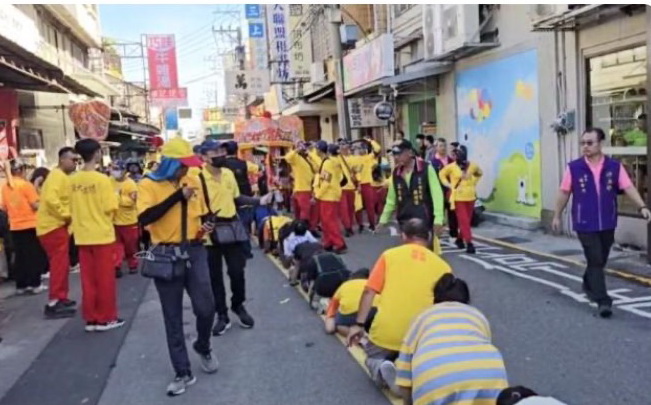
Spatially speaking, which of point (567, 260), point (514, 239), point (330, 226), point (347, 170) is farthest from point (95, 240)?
point (514, 239)

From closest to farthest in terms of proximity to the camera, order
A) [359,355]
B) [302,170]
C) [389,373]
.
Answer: [389,373] < [359,355] < [302,170]

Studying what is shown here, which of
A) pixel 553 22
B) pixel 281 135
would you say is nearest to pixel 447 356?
pixel 553 22

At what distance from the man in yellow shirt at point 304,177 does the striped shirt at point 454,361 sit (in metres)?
7.62

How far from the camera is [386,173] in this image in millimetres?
14742

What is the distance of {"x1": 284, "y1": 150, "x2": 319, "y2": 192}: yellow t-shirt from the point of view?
11.3 metres

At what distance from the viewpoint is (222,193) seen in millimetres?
6070

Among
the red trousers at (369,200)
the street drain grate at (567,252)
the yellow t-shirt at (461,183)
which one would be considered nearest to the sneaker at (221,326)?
the yellow t-shirt at (461,183)

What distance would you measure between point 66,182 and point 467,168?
565 centimetres

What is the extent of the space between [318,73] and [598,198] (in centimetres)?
2126

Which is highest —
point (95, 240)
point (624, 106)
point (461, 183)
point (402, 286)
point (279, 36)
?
point (279, 36)

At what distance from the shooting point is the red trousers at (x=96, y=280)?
654 cm

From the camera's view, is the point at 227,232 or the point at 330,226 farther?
the point at 330,226

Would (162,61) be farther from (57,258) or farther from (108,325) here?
(108,325)

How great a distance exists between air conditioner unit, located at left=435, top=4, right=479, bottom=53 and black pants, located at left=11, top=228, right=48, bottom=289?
8.22 meters
